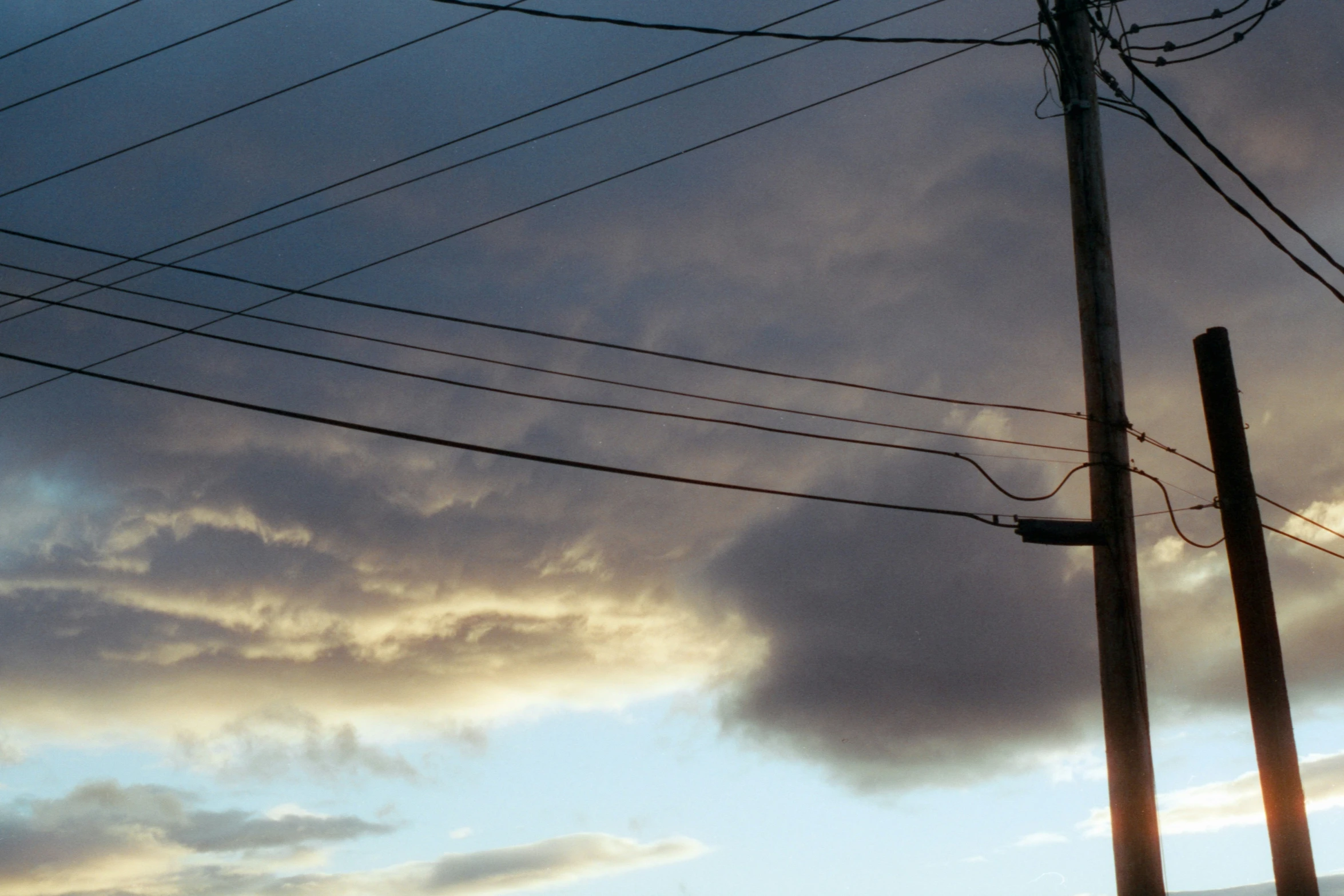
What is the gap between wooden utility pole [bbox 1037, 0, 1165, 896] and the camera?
359 inches

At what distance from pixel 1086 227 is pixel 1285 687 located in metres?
5.50

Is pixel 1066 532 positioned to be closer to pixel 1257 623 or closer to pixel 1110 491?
pixel 1110 491

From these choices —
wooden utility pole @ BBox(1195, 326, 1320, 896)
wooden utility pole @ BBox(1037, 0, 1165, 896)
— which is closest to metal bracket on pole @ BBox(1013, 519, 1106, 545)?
wooden utility pole @ BBox(1037, 0, 1165, 896)

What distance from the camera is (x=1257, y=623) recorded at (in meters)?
12.6

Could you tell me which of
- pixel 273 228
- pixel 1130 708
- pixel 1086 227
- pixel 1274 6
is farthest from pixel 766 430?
pixel 1274 6

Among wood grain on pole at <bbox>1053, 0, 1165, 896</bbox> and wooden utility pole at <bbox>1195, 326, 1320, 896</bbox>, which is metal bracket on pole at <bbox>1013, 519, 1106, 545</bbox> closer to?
wood grain on pole at <bbox>1053, 0, 1165, 896</bbox>

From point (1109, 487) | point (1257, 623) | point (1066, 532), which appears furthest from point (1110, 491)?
point (1257, 623)

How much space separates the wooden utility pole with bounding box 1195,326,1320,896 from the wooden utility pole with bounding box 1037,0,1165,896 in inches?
137

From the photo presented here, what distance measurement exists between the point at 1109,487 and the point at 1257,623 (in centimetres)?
392

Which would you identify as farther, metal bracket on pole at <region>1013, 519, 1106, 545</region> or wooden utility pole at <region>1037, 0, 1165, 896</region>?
metal bracket on pole at <region>1013, 519, 1106, 545</region>

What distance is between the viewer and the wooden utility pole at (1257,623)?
38.9 ft

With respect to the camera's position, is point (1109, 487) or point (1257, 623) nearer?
point (1109, 487)

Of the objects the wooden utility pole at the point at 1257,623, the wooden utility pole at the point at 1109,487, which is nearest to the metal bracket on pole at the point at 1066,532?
the wooden utility pole at the point at 1109,487

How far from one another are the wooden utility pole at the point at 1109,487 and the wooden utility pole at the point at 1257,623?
11.4 ft
